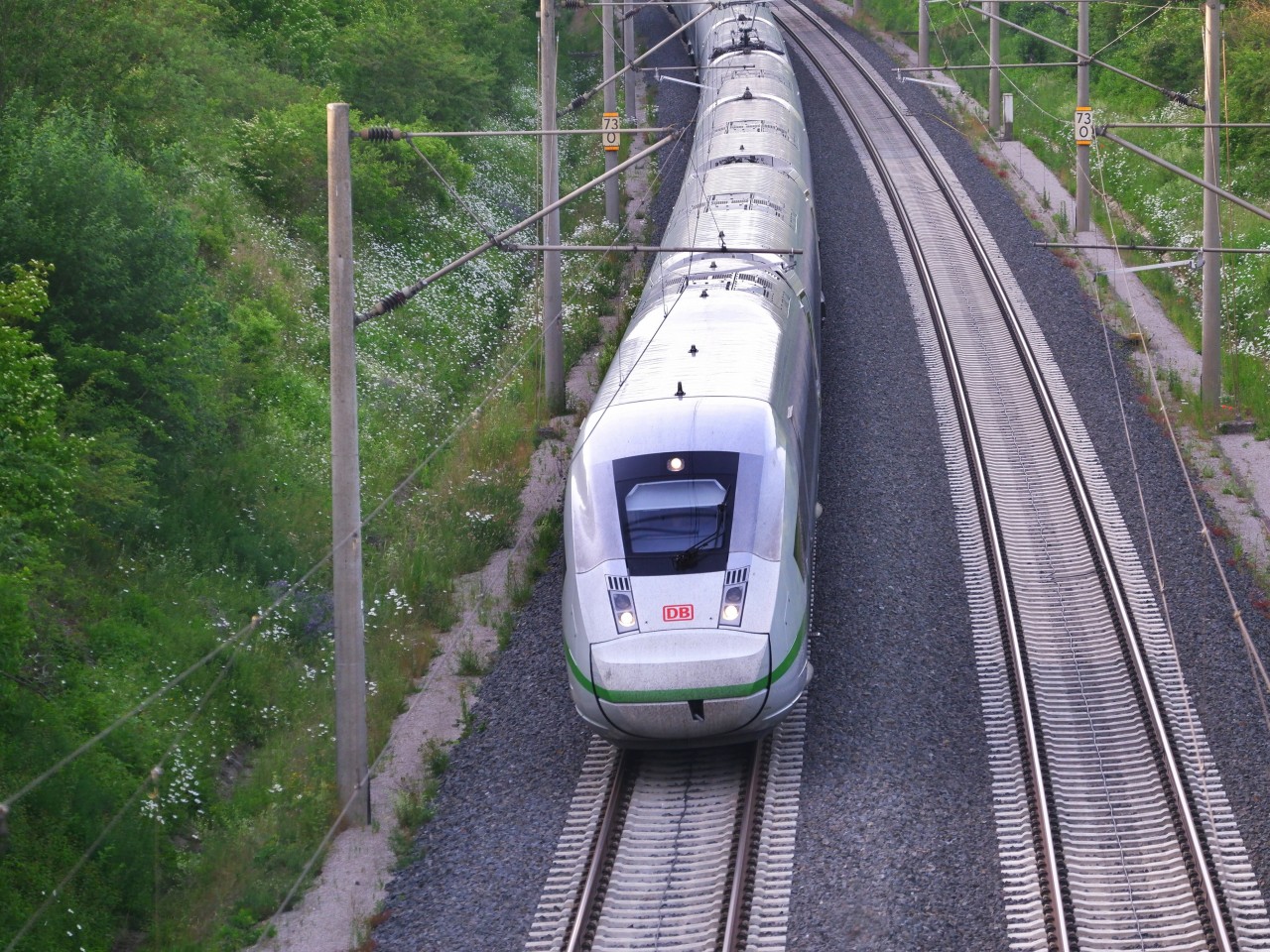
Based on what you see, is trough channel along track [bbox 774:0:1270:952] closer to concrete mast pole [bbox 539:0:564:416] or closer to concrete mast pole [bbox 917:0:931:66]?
concrete mast pole [bbox 539:0:564:416]

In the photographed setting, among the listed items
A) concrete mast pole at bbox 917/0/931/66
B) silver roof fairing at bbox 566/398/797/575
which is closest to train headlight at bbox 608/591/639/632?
silver roof fairing at bbox 566/398/797/575

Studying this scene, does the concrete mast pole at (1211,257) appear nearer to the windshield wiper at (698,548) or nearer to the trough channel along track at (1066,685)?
the trough channel along track at (1066,685)

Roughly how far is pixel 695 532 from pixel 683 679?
4.61 feet

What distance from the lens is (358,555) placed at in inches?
493

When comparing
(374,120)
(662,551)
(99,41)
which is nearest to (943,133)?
(374,120)

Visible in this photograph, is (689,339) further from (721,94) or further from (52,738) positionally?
(721,94)

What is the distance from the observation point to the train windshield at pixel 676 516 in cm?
1266

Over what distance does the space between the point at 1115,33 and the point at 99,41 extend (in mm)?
29483

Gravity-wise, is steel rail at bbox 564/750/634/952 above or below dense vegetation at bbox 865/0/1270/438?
below

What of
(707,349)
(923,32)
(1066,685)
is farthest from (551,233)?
(923,32)

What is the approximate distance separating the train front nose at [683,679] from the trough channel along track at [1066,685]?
2363 mm

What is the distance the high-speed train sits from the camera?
12.1 meters

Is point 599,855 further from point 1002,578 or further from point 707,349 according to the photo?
point 1002,578

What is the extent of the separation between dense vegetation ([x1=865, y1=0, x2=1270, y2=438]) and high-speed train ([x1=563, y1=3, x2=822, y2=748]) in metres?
9.42
